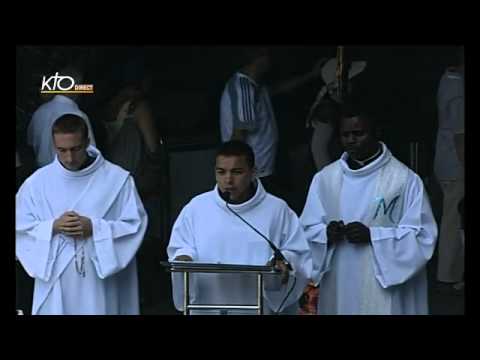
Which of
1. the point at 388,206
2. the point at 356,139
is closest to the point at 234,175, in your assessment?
the point at 356,139

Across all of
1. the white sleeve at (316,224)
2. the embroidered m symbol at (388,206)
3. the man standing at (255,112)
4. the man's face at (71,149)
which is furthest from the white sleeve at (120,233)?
the embroidered m symbol at (388,206)

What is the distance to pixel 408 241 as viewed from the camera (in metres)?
9.52

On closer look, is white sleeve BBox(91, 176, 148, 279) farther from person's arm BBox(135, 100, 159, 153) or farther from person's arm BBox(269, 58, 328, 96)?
person's arm BBox(269, 58, 328, 96)

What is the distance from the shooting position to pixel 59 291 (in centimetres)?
965

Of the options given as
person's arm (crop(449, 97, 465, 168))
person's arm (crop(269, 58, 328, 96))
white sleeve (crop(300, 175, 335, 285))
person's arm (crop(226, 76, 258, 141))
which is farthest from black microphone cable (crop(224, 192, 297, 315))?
person's arm (crop(449, 97, 465, 168))

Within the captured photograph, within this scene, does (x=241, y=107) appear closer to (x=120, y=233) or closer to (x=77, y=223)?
(x=120, y=233)

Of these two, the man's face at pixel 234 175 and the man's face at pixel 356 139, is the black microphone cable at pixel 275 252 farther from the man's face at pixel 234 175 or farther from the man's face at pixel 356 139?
the man's face at pixel 356 139

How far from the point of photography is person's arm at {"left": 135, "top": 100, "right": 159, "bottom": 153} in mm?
9516

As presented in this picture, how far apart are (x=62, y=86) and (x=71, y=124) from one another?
0.23 m

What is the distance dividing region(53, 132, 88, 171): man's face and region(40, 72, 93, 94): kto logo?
0.25m
